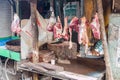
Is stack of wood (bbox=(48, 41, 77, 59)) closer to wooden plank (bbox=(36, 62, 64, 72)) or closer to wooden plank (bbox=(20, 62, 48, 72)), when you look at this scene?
wooden plank (bbox=(36, 62, 64, 72))

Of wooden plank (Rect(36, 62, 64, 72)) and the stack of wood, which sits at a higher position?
the stack of wood

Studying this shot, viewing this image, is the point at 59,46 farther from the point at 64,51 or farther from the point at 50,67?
the point at 50,67

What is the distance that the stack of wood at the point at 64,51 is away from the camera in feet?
7.84

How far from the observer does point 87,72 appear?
2.13 metres

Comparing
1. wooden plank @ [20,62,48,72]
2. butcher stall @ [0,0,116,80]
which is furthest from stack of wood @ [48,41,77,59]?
wooden plank @ [20,62,48,72]

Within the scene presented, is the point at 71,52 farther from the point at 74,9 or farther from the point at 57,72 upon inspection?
the point at 74,9

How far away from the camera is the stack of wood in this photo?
239cm

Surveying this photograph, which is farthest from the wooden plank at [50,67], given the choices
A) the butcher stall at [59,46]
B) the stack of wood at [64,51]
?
the stack of wood at [64,51]

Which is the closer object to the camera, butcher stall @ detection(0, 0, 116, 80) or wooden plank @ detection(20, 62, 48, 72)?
butcher stall @ detection(0, 0, 116, 80)

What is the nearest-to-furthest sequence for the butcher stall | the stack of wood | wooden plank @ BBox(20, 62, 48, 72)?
the butcher stall
wooden plank @ BBox(20, 62, 48, 72)
the stack of wood

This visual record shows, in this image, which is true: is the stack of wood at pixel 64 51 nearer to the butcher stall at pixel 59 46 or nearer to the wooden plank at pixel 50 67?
the butcher stall at pixel 59 46

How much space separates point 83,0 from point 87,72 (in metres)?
1.01

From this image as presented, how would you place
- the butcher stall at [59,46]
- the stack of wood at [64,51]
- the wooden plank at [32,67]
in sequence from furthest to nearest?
the stack of wood at [64,51] < the wooden plank at [32,67] < the butcher stall at [59,46]

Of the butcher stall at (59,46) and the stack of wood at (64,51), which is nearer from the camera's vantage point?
the butcher stall at (59,46)
